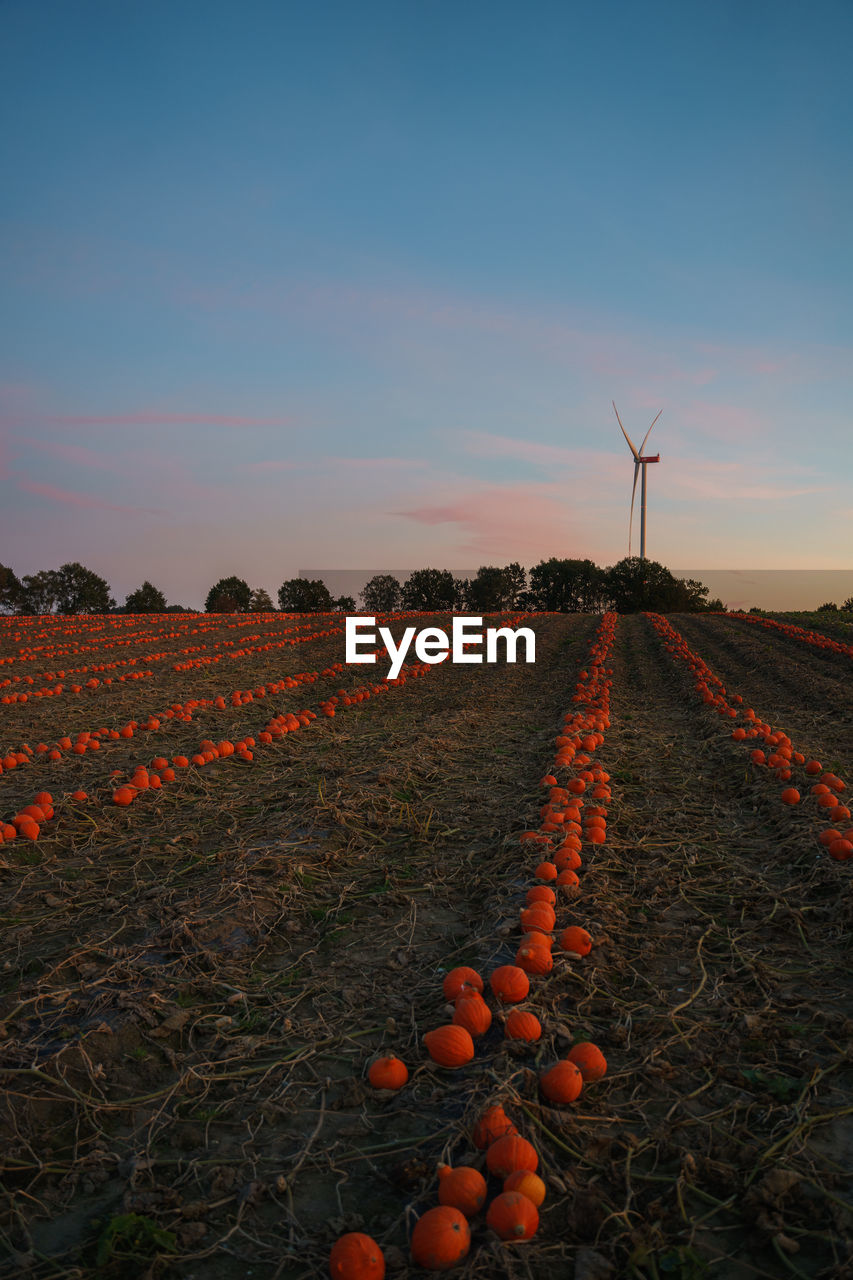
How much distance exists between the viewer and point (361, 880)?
6.08m

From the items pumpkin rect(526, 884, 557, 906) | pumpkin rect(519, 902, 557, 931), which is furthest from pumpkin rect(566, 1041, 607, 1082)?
pumpkin rect(526, 884, 557, 906)

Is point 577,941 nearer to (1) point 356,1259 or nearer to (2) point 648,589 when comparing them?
(1) point 356,1259

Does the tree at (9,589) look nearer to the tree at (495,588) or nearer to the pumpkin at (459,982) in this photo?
the tree at (495,588)

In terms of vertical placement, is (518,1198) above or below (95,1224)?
above

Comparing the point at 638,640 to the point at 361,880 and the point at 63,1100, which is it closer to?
Answer: the point at 361,880

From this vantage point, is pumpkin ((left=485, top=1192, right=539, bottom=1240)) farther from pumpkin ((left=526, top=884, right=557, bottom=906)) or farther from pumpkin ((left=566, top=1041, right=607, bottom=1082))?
pumpkin ((left=526, top=884, right=557, bottom=906))

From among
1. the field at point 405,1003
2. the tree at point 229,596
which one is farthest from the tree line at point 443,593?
the field at point 405,1003

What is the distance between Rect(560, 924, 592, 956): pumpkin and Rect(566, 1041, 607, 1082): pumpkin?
1025mm

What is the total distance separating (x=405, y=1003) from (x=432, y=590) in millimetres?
64505

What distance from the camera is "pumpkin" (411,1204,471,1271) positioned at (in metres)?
2.54

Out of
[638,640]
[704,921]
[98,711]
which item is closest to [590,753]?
[704,921]

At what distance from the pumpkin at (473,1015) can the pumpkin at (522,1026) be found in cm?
14

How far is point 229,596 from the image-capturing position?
64.4 metres

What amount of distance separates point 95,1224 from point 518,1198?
1.70 metres
